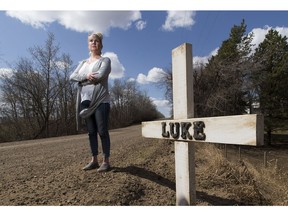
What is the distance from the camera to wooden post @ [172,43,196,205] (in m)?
2.25

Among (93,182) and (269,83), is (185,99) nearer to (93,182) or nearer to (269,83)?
(93,182)

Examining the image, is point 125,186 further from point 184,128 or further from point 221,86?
point 221,86

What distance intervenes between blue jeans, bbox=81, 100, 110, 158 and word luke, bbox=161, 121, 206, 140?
0.85 meters

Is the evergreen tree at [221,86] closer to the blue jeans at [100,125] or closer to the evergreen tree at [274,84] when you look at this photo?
the evergreen tree at [274,84]

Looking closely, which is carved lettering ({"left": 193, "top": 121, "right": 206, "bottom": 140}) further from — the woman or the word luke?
the woman

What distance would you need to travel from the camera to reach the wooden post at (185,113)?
2.25m

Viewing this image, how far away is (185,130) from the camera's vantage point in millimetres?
2121

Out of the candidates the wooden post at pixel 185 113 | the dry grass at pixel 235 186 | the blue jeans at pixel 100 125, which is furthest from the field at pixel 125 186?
the blue jeans at pixel 100 125

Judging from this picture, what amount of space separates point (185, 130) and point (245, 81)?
20.4 m

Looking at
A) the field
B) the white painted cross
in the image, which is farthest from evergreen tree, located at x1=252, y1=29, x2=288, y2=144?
the white painted cross

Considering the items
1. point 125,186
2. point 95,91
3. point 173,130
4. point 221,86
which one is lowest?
point 125,186

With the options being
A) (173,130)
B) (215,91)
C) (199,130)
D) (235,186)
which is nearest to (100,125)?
(173,130)

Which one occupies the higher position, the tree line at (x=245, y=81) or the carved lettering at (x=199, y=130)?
the tree line at (x=245, y=81)

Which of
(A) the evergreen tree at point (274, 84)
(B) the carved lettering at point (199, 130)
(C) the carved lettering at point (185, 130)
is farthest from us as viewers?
(A) the evergreen tree at point (274, 84)
